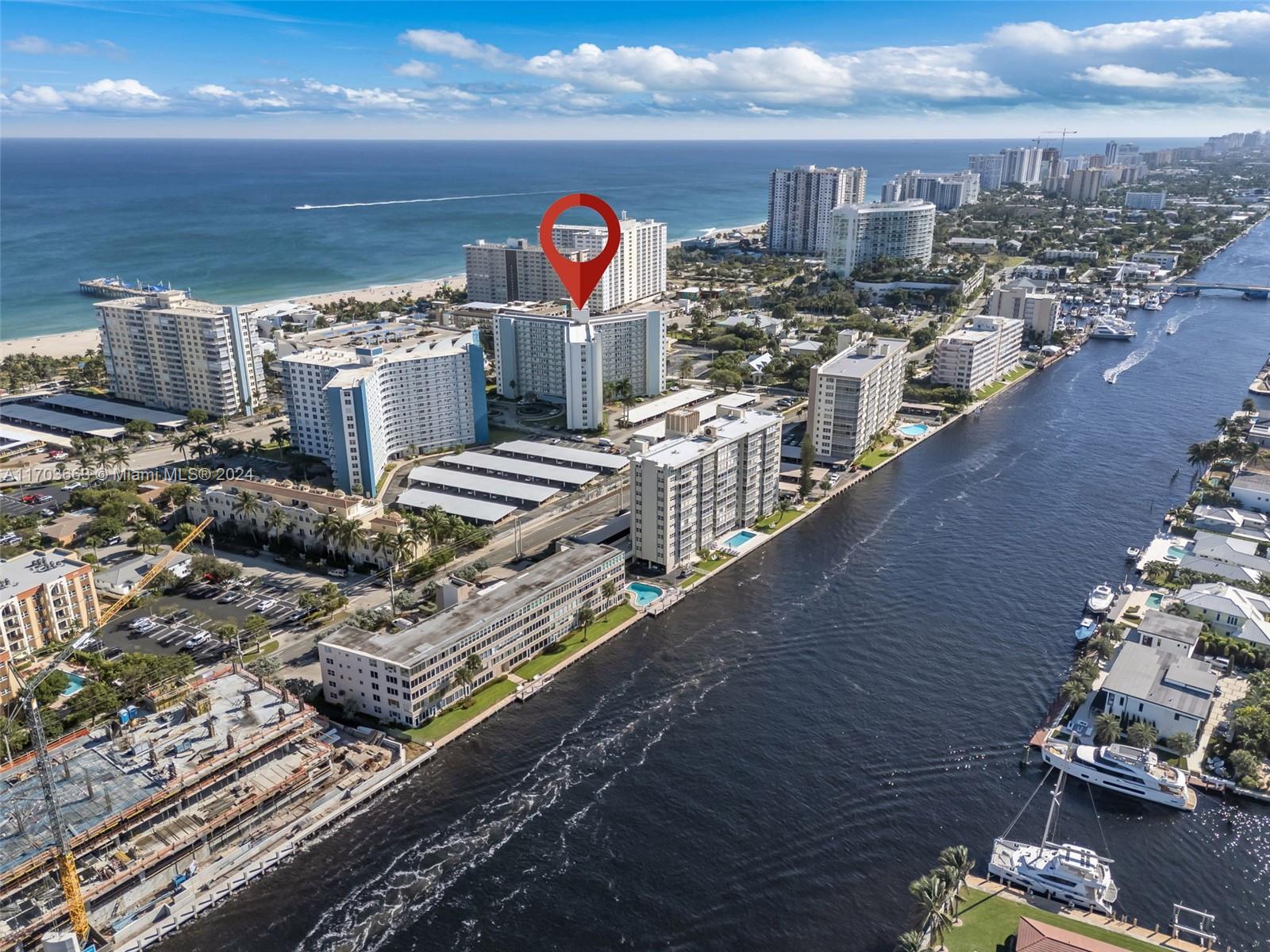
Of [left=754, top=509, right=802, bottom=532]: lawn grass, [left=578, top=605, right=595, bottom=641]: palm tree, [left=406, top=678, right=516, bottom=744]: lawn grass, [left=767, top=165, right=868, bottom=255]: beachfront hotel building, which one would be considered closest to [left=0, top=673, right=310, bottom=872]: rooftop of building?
[left=406, top=678, right=516, bottom=744]: lawn grass

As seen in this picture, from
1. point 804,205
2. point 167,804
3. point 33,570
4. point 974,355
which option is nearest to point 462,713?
point 167,804

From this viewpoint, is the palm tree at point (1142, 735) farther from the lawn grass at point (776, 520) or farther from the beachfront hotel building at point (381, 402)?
the beachfront hotel building at point (381, 402)

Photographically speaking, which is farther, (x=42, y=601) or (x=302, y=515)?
(x=302, y=515)

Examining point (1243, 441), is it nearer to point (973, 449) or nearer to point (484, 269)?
point (973, 449)

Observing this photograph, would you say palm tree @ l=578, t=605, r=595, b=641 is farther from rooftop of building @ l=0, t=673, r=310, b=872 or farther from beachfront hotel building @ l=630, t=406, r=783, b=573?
rooftop of building @ l=0, t=673, r=310, b=872

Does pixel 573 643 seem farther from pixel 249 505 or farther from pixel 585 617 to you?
pixel 249 505

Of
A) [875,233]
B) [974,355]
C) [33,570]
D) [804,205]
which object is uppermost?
[804,205]
